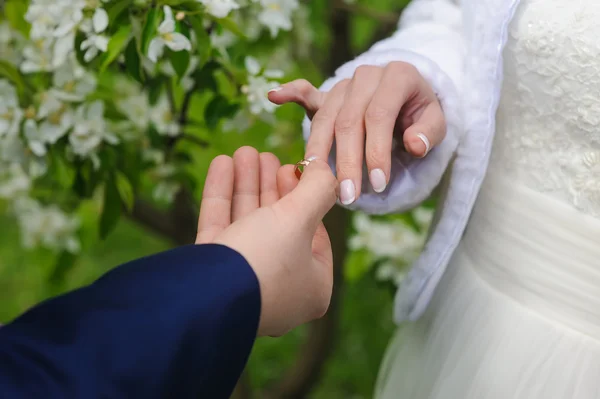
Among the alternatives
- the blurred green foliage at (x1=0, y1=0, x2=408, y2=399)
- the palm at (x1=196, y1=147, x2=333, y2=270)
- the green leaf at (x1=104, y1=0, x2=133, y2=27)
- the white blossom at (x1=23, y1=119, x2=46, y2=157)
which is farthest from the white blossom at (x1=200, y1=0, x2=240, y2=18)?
the blurred green foliage at (x1=0, y1=0, x2=408, y2=399)

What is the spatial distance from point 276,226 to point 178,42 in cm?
35

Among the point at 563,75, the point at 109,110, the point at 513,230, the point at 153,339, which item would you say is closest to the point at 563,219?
the point at 513,230

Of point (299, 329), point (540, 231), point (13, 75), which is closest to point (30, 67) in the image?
point (13, 75)

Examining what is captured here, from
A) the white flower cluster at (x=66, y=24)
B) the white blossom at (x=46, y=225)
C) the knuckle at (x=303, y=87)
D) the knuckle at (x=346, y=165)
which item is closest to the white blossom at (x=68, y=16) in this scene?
the white flower cluster at (x=66, y=24)

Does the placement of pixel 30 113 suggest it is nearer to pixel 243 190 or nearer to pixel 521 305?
pixel 243 190

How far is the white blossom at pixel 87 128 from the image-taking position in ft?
3.10

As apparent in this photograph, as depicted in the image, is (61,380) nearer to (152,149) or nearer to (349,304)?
(152,149)

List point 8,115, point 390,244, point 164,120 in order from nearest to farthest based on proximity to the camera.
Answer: point 8,115, point 164,120, point 390,244

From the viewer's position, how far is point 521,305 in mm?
805

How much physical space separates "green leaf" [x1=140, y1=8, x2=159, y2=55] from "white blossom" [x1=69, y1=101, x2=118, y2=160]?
19cm

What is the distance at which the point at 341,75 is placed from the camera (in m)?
0.83

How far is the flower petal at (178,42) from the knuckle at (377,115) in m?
0.26

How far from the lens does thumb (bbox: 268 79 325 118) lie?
707 millimetres

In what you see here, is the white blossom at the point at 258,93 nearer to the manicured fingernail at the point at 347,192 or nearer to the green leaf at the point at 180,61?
the green leaf at the point at 180,61
